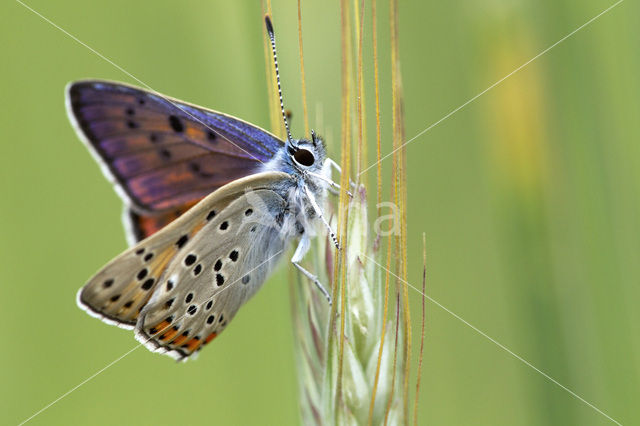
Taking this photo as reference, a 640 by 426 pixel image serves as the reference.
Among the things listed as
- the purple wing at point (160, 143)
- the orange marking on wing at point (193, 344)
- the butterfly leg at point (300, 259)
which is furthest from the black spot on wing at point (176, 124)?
the orange marking on wing at point (193, 344)

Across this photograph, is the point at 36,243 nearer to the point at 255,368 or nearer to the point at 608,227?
the point at 255,368

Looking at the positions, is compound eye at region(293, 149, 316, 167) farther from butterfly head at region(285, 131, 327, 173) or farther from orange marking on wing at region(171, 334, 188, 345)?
orange marking on wing at region(171, 334, 188, 345)

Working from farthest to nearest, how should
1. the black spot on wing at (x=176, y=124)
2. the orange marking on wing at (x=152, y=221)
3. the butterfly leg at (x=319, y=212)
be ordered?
1. the orange marking on wing at (x=152, y=221)
2. the black spot on wing at (x=176, y=124)
3. the butterfly leg at (x=319, y=212)

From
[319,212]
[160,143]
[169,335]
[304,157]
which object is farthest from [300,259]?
[160,143]

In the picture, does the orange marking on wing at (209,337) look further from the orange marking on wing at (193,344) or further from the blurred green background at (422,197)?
the blurred green background at (422,197)

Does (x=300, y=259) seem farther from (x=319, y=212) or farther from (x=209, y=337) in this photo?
(x=209, y=337)

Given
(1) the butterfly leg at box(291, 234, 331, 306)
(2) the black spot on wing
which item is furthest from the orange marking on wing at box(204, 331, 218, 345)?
(2) the black spot on wing

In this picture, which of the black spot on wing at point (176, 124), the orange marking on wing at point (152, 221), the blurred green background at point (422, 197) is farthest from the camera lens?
the orange marking on wing at point (152, 221)

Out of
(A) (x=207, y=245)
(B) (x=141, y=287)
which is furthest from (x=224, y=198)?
(B) (x=141, y=287)
